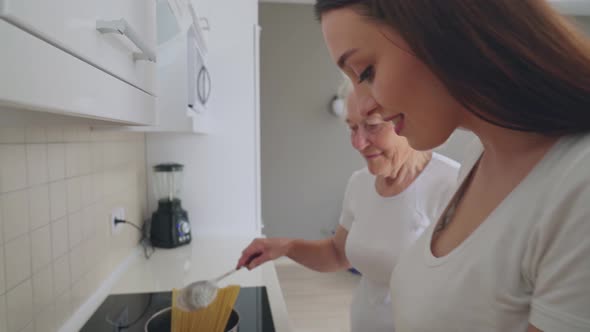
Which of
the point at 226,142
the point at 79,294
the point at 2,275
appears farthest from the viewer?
the point at 226,142

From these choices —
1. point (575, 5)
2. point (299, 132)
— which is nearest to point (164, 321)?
point (299, 132)

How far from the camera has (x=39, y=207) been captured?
739 millimetres

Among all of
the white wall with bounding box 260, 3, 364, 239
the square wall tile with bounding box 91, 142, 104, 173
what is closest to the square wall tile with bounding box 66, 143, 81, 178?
the square wall tile with bounding box 91, 142, 104, 173

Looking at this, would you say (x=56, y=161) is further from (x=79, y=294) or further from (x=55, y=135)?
(x=79, y=294)

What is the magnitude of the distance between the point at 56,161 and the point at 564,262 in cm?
97

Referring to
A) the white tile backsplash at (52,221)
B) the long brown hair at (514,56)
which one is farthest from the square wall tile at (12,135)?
the long brown hair at (514,56)

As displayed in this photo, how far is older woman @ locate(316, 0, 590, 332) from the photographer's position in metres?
0.35

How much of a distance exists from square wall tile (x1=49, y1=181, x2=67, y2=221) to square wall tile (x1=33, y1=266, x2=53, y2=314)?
12 centimetres

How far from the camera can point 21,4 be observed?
0.27 meters

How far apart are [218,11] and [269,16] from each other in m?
1.48

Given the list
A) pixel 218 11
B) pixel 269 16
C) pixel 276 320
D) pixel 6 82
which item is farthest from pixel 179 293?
pixel 269 16

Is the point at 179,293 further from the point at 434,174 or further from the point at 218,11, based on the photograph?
the point at 218,11

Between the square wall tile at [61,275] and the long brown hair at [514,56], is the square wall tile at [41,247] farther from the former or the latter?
the long brown hair at [514,56]

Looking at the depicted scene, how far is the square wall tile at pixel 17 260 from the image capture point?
0.63 m
